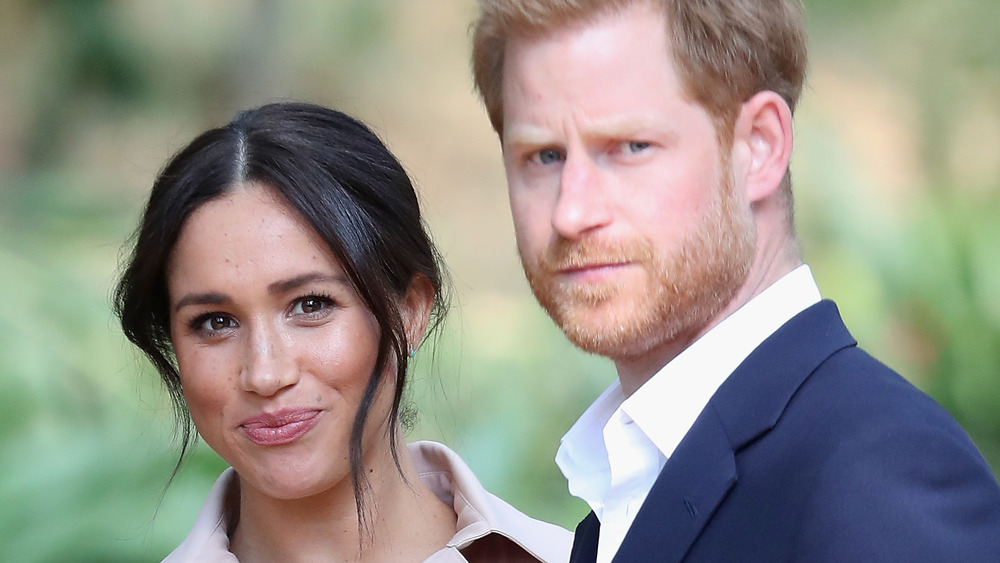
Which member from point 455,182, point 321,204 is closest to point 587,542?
point 321,204

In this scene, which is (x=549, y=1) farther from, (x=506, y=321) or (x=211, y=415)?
Result: (x=506, y=321)

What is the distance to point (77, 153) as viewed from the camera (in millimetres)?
4004

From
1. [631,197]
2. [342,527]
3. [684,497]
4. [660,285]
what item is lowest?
[342,527]

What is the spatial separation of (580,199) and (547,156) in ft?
0.35

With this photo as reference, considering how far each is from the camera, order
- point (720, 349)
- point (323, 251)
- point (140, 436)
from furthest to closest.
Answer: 1. point (140, 436)
2. point (323, 251)
3. point (720, 349)

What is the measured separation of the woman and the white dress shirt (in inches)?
26.9

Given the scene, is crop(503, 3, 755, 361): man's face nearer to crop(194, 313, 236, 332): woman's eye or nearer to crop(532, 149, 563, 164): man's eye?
crop(532, 149, 563, 164): man's eye

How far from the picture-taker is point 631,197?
4.98 ft

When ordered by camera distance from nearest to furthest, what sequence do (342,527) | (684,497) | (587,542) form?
(684,497) → (587,542) → (342,527)

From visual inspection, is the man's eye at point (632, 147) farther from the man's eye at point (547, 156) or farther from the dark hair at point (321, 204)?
the dark hair at point (321, 204)

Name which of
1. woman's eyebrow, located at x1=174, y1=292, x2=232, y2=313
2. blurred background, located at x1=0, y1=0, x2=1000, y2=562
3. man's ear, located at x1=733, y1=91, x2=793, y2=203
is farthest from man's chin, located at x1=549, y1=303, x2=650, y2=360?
blurred background, located at x1=0, y1=0, x2=1000, y2=562

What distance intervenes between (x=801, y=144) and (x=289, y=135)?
228 centimetres

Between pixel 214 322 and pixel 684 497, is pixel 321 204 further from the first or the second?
pixel 684 497

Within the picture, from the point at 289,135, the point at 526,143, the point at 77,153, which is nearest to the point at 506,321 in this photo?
the point at 77,153
